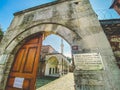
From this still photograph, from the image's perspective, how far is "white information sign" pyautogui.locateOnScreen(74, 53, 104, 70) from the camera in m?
2.18

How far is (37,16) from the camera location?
3887mm

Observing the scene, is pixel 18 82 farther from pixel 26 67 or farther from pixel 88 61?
pixel 88 61

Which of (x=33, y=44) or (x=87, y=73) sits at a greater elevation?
A: (x=33, y=44)

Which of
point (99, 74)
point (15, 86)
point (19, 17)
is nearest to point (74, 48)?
point (99, 74)

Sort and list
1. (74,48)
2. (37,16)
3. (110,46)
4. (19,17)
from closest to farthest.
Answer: (110,46) < (74,48) < (37,16) < (19,17)

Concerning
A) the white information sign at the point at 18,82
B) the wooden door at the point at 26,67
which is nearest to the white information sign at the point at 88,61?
the wooden door at the point at 26,67

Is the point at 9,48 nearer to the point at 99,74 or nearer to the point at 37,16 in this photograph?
the point at 37,16

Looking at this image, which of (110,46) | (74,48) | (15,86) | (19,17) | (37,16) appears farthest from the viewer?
(19,17)

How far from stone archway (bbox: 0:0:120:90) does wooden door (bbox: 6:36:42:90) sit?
0.21m

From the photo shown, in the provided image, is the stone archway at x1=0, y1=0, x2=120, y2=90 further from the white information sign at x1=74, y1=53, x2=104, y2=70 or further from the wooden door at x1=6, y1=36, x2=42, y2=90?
the wooden door at x1=6, y1=36, x2=42, y2=90

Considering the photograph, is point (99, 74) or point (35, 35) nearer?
point (99, 74)

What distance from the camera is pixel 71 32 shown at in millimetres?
2779

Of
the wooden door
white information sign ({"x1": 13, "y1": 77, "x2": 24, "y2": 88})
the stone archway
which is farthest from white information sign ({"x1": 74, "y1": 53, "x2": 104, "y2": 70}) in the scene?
white information sign ({"x1": 13, "y1": 77, "x2": 24, "y2": 88})

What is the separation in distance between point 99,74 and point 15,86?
2.61 m
